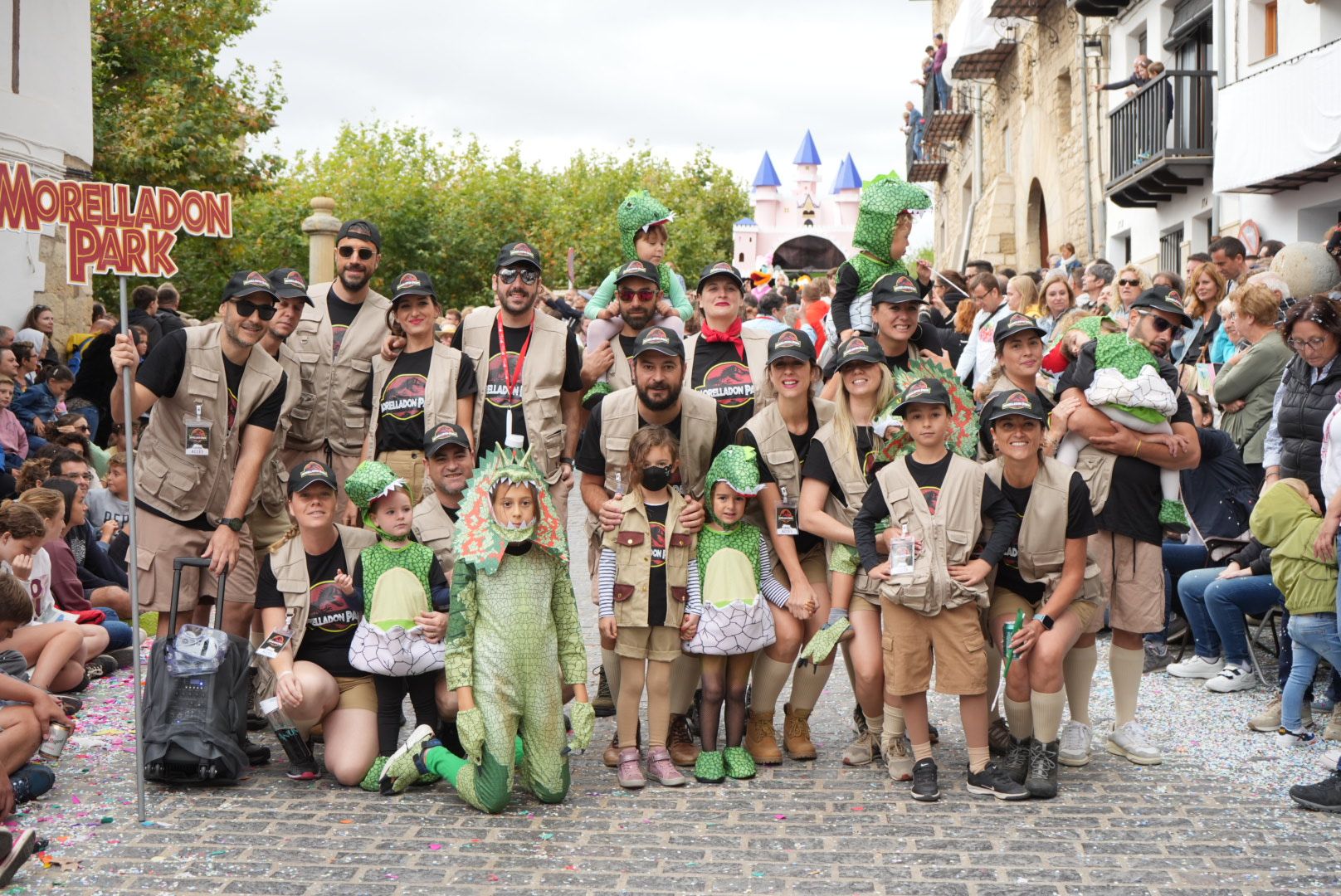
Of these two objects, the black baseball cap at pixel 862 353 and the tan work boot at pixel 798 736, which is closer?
the black baseball cap at pixel 862 353

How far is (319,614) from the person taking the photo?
6078 mm

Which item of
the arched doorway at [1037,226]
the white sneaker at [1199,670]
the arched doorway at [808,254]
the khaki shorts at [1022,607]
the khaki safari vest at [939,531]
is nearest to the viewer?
the khaki safari vest at [939,531]

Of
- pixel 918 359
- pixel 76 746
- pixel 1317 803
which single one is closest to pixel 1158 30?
pixel 918 359

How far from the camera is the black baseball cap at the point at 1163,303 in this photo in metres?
6.74

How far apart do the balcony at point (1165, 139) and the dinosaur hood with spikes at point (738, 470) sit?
12.4 metres

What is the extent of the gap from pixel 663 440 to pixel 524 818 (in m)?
1.65

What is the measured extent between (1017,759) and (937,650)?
563mm

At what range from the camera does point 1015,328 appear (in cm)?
636

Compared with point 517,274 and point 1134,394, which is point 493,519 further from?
point 1134,394

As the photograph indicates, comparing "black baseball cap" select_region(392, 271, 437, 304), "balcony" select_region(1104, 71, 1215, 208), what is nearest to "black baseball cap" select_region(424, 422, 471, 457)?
"black baseball cap" select_region(392, 271, 437, 304)

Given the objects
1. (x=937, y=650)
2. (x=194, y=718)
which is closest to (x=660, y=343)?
(x=937, y=650)

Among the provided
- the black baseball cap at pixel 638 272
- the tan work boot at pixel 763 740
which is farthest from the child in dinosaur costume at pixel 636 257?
the tan work boot at pixel 763 740

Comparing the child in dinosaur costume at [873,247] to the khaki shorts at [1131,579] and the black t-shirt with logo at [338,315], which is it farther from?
the black t-shirt with logo at [338,315]

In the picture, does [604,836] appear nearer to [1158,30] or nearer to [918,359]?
[918,359]
